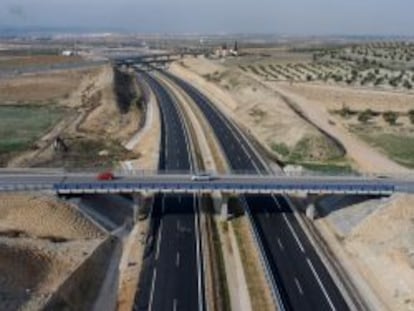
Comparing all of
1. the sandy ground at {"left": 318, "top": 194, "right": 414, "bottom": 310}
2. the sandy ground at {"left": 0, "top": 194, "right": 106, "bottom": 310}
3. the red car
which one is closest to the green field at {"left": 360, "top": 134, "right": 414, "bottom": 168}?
the sandy ground at {"left": 318, "top": 194, "right": 414, "bottom": 310}

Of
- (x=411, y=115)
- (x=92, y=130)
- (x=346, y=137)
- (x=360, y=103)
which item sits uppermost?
(x=360, y=103)

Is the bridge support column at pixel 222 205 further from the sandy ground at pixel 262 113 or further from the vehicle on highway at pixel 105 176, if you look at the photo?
the sandy ground at pixel 262 113

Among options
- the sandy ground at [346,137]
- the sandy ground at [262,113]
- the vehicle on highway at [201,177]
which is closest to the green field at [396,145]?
the sandy ground at [346,137]

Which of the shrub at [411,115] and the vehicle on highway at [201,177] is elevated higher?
the vehicle on highway at [201,177]

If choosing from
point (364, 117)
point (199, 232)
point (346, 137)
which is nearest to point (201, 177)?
point (199, 232)

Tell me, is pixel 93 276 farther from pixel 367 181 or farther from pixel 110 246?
pixel 367 181

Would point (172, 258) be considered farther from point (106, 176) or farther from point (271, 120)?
point (271, 120)

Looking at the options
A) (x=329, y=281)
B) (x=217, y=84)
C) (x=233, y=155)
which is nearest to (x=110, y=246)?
(x=329, y=281)
